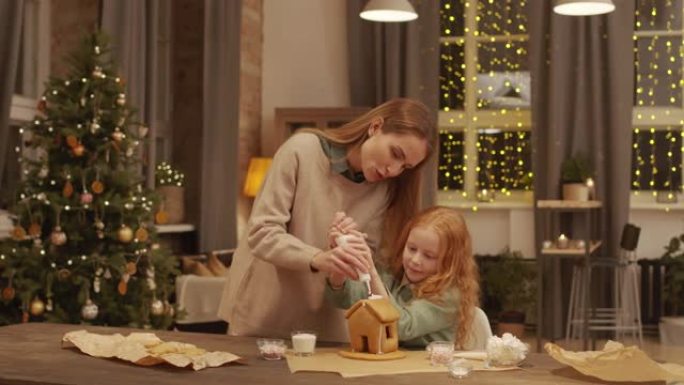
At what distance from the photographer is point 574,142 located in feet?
28.2

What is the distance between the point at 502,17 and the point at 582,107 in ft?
3.73

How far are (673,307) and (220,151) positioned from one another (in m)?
3.95

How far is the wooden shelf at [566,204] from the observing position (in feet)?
25.9

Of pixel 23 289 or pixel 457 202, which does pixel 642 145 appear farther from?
pixel 23 289

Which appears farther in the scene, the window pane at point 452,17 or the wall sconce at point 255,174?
the window pane at point 452,17

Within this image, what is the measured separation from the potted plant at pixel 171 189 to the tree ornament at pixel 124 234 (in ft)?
7.11

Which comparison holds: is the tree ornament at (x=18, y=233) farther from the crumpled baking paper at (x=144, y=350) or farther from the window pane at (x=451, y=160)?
the window pane at (x=451, y=160)

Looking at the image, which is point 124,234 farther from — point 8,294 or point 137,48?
point 137,48

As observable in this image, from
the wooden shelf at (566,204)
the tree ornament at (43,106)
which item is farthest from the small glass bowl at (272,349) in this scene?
the wooden shelf at (566,204)

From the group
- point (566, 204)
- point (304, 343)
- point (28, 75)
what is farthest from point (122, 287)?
point (566, 204)

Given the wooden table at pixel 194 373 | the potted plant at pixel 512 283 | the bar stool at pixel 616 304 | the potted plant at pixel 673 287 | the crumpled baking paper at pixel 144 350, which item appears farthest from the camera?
the potted plant at pixel 512 283

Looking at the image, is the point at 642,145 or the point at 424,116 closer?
the point at 424,116

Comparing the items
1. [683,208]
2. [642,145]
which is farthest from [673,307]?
[642,145]

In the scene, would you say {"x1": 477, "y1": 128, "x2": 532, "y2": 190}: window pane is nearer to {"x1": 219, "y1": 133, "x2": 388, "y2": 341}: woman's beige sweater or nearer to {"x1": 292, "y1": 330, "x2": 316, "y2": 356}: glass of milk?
{"x1": 219, "y1": 133, "x2": 388, "y2": 341}: woman's beige sweater
